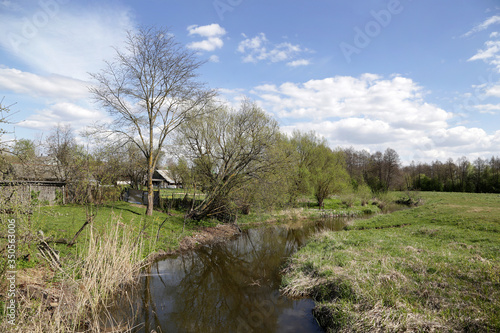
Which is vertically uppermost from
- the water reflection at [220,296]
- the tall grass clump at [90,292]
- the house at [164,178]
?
the house at [164,178]

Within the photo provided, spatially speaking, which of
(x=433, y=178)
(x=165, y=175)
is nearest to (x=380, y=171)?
(x=433, y=178)

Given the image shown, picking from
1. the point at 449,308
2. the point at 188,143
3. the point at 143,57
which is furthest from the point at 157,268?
the point at 143,57

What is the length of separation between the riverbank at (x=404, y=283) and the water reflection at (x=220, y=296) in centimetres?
67

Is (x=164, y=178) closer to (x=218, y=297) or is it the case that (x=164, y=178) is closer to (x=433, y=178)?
(x=218, y=297)

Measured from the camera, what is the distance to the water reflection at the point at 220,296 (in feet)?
21.4

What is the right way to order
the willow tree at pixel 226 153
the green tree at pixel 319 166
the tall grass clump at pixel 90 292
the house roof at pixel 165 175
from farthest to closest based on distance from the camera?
the house roof at pixel 165 175 < the green tree at pixel 319 166 < the willow tree at pixel 226 153 < the tall grass clump at pixel 90 292

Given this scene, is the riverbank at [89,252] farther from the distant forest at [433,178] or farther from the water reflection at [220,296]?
the distant forest at [433,178]

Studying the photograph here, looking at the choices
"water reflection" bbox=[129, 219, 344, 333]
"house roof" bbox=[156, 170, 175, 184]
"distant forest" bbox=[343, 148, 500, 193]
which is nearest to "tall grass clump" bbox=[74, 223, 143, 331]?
"water reflection" bbox=[129, 219, 344, 333]

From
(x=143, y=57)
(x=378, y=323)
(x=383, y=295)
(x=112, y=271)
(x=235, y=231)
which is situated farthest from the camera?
(x=235, y=231)

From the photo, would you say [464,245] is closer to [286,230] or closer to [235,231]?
[286,230]

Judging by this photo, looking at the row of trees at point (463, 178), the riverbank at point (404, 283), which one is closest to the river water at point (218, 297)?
the riverbank at point (404, 283)

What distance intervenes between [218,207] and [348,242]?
29.2 feet

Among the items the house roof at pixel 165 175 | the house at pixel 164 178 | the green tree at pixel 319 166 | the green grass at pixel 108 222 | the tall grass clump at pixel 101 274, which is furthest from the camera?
the house roof at pixel 165 175

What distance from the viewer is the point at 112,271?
6.53m
